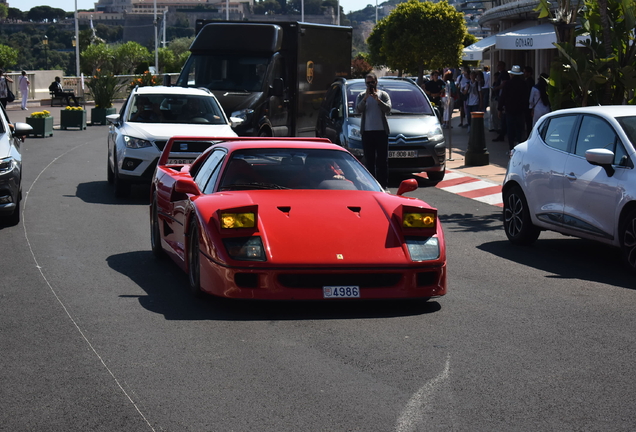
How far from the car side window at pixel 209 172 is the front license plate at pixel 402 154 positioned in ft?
27.7

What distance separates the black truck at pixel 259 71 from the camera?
66.6 ft

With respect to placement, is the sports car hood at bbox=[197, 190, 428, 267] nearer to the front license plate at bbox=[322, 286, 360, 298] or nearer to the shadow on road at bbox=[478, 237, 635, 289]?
the front license plate at bbox=[322, 286, 360, 298]

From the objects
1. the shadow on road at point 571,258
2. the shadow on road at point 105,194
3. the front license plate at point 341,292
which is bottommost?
the shadow on road at point 105,194

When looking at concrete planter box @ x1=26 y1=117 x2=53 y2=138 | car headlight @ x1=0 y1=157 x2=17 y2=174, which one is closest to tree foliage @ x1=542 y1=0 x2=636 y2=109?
car headlight @ x1=0 y1=157 x2=17 y2=174

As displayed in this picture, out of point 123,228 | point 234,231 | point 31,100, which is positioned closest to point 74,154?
point 123,228

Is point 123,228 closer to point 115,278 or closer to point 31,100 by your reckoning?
point 115,278

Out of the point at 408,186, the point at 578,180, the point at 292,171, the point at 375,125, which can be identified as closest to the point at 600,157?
the point at 578,180

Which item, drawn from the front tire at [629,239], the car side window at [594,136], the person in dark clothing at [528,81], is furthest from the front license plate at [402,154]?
the front tire at [629,239]

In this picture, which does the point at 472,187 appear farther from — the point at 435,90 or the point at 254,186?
the point at 435,90

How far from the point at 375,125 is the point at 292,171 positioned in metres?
7.03

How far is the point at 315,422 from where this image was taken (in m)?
4.86

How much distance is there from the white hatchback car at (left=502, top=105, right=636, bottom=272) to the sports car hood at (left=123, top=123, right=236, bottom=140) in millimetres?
5543

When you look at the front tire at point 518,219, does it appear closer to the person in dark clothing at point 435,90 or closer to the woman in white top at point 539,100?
the woman in white top at point 539,100

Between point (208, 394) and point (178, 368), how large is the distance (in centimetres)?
57
